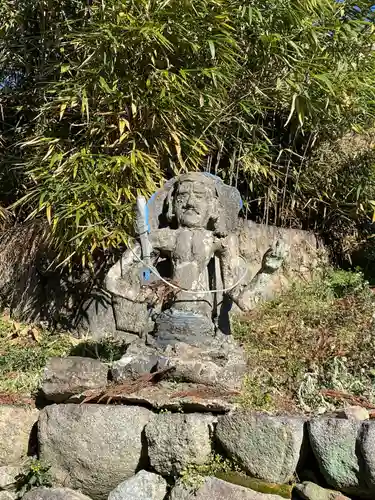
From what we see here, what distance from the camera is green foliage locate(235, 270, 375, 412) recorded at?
3.10m

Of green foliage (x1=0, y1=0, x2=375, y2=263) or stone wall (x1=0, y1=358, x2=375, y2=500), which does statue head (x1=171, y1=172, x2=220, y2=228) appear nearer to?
green foliage (x1=0, y1=0, x2=375, y2=263)

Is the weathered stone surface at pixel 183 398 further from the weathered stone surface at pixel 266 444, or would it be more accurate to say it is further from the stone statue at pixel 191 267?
the stone statue at pixel 191 267

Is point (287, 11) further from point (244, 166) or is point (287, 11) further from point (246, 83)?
point (244, 166)

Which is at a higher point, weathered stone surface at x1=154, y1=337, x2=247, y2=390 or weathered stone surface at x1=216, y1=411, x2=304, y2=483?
weathered stone surface at x1=154, y1=337, x2=247, y2=390

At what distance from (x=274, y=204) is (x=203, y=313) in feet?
7.96

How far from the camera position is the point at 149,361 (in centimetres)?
300

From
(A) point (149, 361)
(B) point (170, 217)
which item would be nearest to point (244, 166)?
(B) point (170, 217)

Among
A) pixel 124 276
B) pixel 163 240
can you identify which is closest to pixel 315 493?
pixel 124 276

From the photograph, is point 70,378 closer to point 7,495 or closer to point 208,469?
point 7,495

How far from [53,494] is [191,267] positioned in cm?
141

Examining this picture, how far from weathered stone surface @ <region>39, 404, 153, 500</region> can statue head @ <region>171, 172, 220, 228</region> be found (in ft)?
3.82

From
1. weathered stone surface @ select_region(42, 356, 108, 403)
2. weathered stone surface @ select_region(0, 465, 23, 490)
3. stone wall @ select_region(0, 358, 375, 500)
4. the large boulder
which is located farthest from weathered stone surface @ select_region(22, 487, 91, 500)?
the large boulder

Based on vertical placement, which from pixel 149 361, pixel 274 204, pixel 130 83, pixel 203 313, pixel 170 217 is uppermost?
pixel 130 83

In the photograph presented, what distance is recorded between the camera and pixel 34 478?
9.18ft
